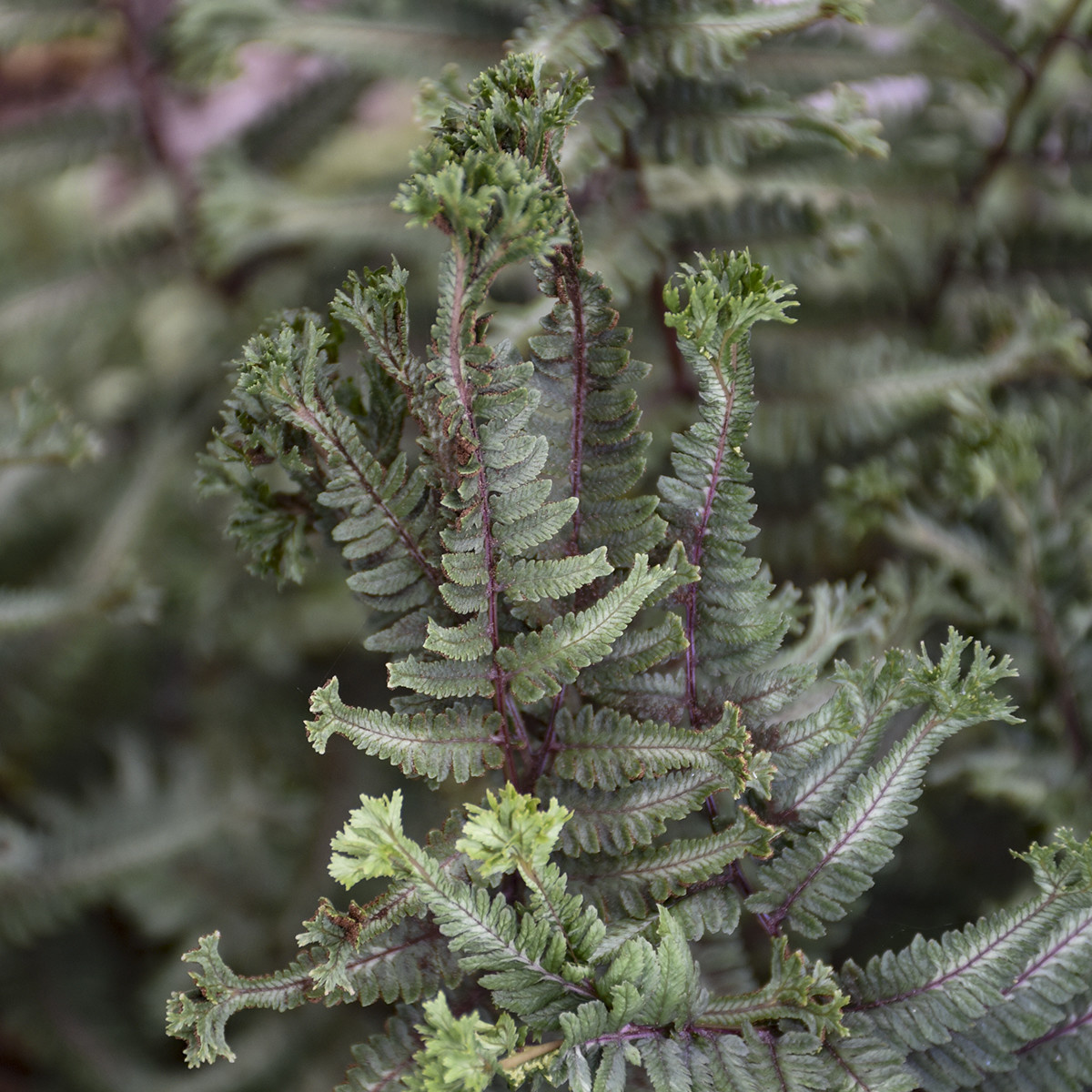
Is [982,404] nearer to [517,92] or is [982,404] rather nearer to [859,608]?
[859,608]

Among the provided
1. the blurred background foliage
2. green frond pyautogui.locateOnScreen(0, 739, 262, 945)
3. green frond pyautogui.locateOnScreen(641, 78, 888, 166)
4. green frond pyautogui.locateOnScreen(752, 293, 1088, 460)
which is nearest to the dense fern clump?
the blurred background foliage

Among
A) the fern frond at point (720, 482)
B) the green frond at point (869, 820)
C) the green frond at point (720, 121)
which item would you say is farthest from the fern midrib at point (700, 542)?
the green frond at point (720, 121)

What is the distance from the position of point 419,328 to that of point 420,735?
0.97 meters

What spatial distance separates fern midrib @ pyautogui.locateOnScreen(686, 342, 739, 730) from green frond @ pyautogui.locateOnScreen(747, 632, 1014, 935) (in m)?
0.12

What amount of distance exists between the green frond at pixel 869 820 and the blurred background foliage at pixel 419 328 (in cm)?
20

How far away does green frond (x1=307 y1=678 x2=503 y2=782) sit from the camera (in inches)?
24.4

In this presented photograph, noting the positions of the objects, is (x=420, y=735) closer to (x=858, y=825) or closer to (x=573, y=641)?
(x=573, y=641)

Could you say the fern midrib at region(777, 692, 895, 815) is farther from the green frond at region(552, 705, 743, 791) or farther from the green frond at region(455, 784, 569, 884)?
the green frond at region(455, 784, 569, 884)

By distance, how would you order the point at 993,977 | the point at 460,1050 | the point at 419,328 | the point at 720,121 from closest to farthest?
1. the point at 460,1050
2. the point at 993,977
3. the point at 720,121
4. the point at 419,328

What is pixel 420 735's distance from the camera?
25.7 inches

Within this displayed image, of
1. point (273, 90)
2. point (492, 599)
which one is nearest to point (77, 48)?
point (273, 90)

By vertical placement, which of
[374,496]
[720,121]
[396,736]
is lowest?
[396,736]

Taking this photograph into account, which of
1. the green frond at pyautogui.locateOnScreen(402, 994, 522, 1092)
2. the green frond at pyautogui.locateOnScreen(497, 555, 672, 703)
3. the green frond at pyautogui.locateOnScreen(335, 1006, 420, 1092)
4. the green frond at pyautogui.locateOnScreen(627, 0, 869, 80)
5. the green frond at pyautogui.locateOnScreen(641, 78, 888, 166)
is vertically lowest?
the green frond at pyautogui.locateOnScreen(335, 1006, 420, 1092)

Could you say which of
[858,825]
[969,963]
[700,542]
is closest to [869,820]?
[858,825]
